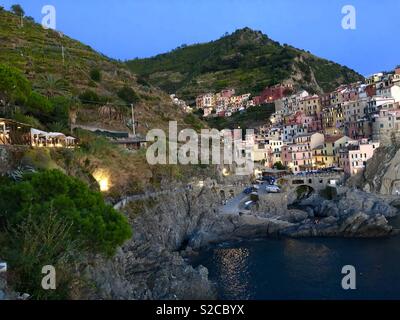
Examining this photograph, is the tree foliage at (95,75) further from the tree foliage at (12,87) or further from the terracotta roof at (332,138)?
the terracotta roof at (332,138)

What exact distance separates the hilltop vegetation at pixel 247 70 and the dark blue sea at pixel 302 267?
87.3 meters

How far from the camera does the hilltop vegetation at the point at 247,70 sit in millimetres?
131625

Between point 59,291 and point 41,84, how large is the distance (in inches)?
1841

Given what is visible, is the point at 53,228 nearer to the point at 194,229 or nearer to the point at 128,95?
the point at 194,229

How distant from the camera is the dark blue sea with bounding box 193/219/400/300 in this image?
89.7ft

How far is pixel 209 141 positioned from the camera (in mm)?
68688

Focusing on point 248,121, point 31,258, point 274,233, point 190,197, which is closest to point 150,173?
point 190,197

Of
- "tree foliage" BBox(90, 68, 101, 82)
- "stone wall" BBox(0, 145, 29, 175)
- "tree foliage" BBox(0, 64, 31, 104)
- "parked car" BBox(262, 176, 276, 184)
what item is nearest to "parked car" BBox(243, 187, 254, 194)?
"parked car" BBox(262, 176, 276, 184)

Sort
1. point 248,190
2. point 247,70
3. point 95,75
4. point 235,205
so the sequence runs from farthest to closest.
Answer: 1. point 247,70
2. point 95,75
3. point 248,190
4. point 235,205

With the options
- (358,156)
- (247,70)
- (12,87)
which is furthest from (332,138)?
(247,70)

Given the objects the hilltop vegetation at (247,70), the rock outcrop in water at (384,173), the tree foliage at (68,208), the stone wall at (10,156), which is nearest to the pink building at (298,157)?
the rock outcrop in water at (384,173)

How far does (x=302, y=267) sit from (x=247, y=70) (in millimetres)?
118139

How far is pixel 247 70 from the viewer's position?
144875 mm

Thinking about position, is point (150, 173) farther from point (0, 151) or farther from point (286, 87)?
point (286, 87)
